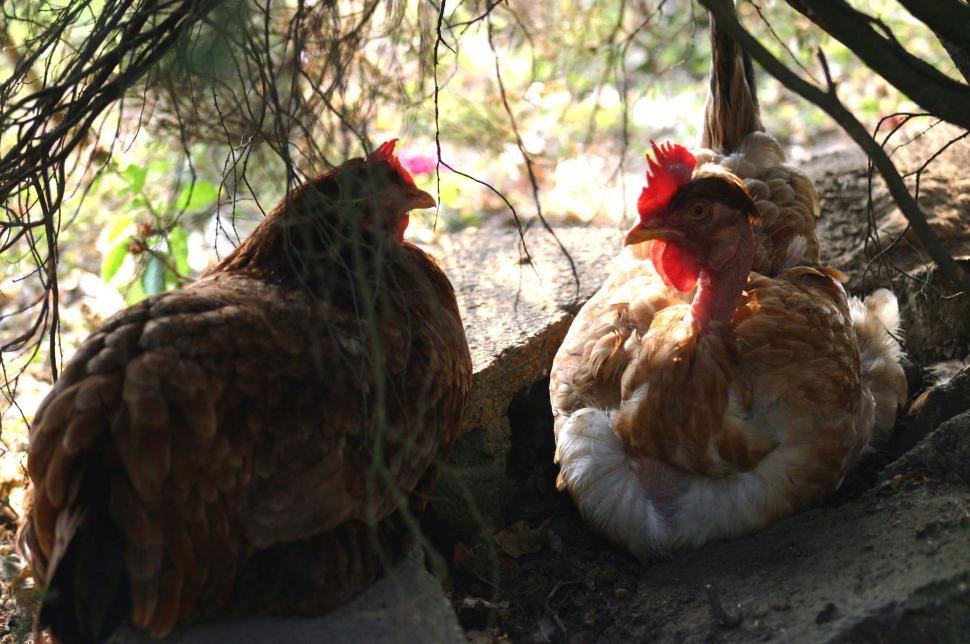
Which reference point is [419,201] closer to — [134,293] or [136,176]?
[136,176]

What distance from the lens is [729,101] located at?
367cm

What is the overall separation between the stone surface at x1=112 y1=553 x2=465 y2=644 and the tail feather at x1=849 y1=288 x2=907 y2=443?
1.87 m

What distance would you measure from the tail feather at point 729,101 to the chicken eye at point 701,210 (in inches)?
33.8

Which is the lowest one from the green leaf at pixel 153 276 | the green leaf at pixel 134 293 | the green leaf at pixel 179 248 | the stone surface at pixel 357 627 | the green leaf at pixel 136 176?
the stone surface at pixel 357 627

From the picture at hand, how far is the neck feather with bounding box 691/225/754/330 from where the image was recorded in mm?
2973

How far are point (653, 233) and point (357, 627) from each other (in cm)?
153

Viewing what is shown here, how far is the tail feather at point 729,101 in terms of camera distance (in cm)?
357

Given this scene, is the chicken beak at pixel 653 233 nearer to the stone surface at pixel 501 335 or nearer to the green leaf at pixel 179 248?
the stone surface at pixel 501 335

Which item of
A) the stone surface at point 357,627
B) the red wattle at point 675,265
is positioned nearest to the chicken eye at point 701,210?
the red wattle at point 675,265

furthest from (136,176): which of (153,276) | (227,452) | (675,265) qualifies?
(675,265)

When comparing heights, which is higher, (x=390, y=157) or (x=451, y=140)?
(x=451, y=140)

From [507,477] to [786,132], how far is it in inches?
151

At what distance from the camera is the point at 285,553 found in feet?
7.81

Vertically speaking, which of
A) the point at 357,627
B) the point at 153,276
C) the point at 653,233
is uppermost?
the point at 153,276
